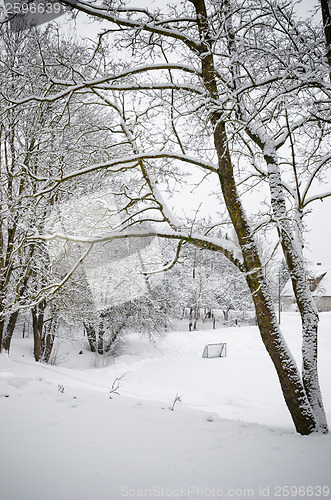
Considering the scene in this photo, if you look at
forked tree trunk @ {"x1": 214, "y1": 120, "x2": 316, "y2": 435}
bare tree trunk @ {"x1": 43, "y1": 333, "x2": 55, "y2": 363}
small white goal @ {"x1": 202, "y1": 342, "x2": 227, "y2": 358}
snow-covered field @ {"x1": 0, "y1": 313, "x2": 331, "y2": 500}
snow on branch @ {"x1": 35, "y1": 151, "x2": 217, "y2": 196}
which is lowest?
small white goal @ {"x1": 202, "y1": 342, "x2": 227, "y2": 358}

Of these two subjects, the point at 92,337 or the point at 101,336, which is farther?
the point at 92,337

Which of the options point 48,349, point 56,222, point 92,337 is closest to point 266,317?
point 56,222

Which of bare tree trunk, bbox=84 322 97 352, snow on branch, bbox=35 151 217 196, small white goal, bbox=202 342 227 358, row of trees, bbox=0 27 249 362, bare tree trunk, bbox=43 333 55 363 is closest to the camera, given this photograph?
snow on branch, bbox=35 151 217 196

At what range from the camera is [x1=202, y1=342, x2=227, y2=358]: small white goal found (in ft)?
54.4

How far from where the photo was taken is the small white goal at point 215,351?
16594 mm

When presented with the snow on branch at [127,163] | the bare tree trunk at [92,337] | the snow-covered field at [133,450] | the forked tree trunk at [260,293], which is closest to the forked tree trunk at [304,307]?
the forked tree trunk at [260,293]

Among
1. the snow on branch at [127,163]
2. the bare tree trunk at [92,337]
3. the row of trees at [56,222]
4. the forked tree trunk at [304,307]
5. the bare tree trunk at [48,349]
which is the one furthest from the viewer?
the bare tree trunk at [92,337]

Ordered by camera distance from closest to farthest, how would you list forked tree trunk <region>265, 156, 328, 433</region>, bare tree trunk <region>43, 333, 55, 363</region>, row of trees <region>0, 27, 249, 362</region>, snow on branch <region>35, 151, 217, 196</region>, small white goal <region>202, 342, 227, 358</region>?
snow on branch <region>35, 151, 217, 196</region>, forked tree trunk <region>265, 156, 328, 433</region>, row of trees <region>0, 27, 249, 362</region>, bare tree trunk <region>43, 333, 55, 363</region>, small white goal <region>202, 342, 227, 358</region>

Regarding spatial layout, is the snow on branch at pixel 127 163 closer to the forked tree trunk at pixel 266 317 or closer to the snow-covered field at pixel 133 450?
the forked tree trunk at pixel 266 317

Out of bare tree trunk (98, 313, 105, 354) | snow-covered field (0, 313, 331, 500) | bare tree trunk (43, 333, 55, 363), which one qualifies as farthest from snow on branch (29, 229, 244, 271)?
bare tree trunk (98, 313, 105, 354)

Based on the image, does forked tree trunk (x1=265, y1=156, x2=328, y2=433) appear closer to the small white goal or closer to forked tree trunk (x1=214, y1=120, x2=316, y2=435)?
forked tree trunk (x1=214, y1=120, x2=316, y2=435)

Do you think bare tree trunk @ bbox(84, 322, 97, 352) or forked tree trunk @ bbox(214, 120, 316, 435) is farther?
bare tree trunk @ bbox(84, 322, 97, 352)

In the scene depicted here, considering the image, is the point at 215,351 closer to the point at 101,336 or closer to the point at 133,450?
the point at 101,336

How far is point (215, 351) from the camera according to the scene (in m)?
16.7
